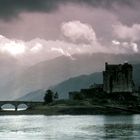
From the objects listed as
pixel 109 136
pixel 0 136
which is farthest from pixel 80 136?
pixel 0 136

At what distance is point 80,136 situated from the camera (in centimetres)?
12069

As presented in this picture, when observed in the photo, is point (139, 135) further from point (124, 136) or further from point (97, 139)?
point (97, 139)

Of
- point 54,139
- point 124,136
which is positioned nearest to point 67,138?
point 54,139

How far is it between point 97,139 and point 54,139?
7756 mm

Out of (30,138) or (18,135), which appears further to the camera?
(18,135)

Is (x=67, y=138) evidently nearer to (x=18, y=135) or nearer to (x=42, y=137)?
(x=42, y=137)

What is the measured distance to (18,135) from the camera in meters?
125

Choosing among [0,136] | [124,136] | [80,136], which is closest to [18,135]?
[0,136]

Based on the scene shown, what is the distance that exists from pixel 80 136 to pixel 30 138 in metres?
10.2

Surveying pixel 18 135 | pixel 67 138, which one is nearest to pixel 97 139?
pixel 67 138

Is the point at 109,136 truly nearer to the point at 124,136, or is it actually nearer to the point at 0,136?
the point at 124,136

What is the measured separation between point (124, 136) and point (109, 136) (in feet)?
9.36

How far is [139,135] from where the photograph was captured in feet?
398

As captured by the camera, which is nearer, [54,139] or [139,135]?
[54,139]
